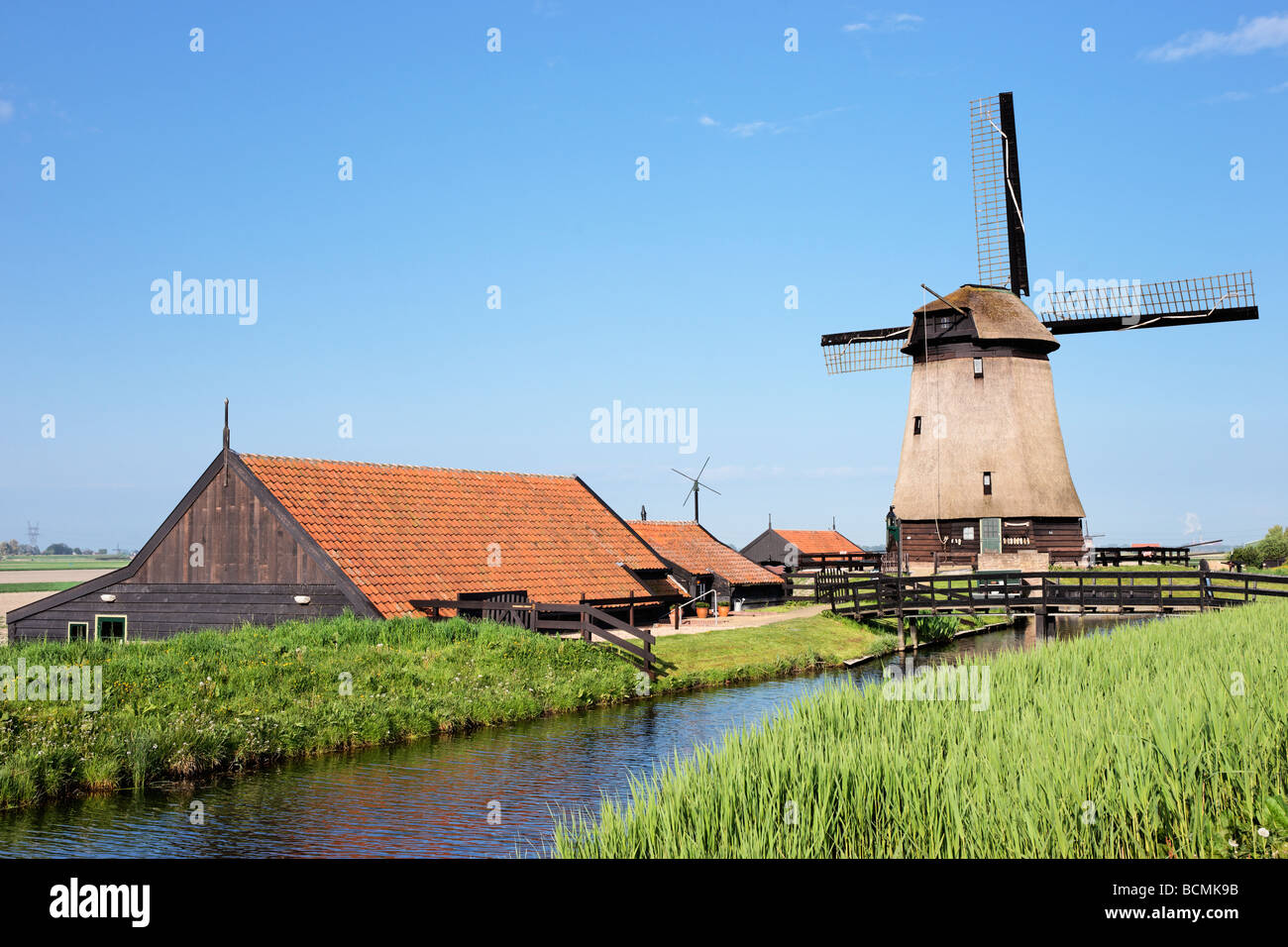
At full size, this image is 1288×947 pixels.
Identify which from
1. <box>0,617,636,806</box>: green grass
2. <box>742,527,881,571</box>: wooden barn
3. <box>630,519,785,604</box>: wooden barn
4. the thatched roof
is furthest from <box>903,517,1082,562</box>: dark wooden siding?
<box>742,527,881,571</box>: wooden barn

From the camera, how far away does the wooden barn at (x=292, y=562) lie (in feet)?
82.7

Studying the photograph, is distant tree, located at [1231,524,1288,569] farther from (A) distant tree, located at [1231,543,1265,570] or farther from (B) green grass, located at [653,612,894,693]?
(B) green grass, located at [653,612,894,693]

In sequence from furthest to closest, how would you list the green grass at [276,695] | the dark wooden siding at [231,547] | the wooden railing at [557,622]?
the dark wooden siding at [231,547] → the wooden railing at [557,622] → the green grass at [276,695]

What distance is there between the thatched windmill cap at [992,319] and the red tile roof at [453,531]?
18824 millimetres

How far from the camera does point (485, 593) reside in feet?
90.1

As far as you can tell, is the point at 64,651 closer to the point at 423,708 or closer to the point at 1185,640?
the point at 423,708

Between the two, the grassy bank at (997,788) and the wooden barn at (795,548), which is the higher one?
the wooden barn at (795,548)

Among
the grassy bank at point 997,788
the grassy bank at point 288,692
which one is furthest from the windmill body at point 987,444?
the grassy bank at point 997,788

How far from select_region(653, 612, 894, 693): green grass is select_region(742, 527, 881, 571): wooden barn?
41.0 m

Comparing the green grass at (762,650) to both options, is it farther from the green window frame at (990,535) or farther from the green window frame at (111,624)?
the green window frame at (111,624)

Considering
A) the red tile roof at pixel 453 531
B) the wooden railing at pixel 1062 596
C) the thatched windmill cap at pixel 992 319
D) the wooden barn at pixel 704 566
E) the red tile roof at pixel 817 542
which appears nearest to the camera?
the red tile roof at pixel 453 531

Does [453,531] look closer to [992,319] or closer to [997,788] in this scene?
[997,788]

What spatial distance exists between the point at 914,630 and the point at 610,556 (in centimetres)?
1019
